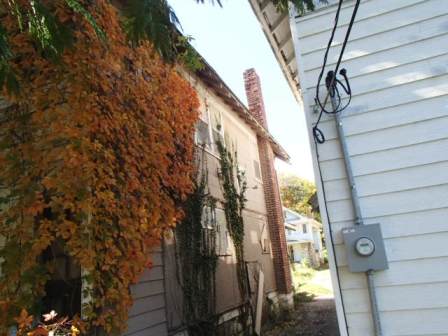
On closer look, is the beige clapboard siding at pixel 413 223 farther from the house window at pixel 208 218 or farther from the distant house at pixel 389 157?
the house window at pixel 208 218

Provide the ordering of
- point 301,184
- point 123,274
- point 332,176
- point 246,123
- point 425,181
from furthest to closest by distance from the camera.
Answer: point 301,184 < point 246,123 < point 123,274 < point 332,176 < point 425,181

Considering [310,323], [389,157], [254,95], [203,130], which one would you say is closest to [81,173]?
[389,157]

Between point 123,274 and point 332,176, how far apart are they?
2.68 metres

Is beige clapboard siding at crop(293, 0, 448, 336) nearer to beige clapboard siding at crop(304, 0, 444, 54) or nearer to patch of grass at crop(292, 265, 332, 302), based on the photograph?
beige clapboard siding at crop(304, 0, 444, 54)

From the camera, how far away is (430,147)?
3.01 m

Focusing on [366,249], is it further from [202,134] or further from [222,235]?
[202,134]

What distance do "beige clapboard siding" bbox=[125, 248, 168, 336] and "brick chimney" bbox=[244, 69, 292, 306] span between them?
6.82 meters

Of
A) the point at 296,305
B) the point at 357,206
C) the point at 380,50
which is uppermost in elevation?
the point at 380,50

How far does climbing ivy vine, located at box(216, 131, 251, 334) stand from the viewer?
851 centimetres

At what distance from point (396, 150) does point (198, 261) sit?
4.49m

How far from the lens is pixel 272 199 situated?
1237cm

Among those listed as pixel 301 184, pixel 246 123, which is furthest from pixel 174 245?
pixel 301 184

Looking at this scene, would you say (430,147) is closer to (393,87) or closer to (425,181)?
(425,181)

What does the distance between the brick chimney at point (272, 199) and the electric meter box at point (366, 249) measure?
9.04m
